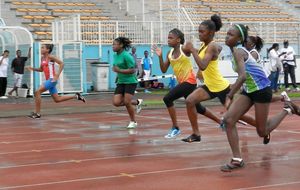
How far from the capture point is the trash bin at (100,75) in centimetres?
2748

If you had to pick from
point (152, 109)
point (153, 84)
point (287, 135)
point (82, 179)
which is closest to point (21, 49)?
point (153, 84)

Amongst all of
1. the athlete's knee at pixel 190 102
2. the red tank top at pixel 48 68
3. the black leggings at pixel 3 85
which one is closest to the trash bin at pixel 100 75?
the black leggings at pixel 3 85

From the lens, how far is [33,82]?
25000 mm

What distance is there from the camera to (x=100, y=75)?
1084 inches

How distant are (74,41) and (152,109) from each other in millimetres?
8577

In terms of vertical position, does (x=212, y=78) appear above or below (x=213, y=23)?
below

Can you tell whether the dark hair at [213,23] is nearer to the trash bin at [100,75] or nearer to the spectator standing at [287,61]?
the spectator standing at [287,61]

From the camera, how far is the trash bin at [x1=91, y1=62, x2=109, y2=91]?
27484 millimetres

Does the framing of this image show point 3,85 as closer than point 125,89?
No

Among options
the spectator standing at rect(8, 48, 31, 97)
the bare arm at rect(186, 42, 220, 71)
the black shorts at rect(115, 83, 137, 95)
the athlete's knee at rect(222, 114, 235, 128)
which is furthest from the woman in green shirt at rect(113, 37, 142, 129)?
the spectator standing at rect(8, 48, 31, 97)

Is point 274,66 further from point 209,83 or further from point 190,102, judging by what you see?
point 190,102

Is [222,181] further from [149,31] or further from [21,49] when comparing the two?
[149,31]

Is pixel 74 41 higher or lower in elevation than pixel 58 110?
higher

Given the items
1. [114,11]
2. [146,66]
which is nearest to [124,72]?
[146,66]
